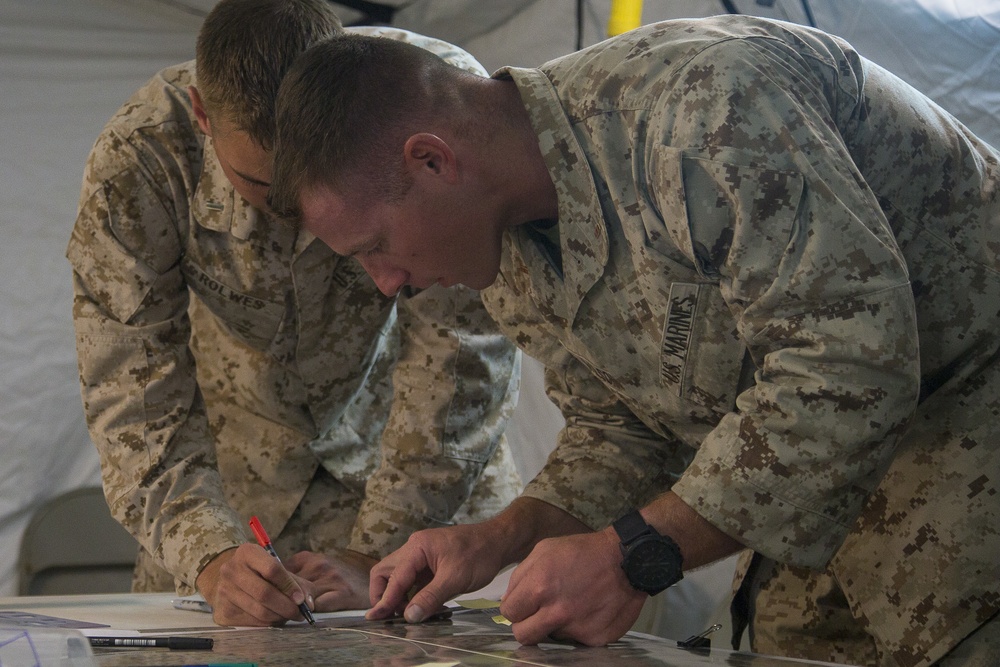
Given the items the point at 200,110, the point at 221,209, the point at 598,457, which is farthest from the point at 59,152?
the point at 598,457

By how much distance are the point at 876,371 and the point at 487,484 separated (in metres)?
1.30

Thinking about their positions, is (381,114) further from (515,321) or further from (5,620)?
(5,620)

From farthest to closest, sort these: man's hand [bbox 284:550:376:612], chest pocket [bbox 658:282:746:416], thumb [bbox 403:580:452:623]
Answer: man's hand [bbox 284:550:376:612], thumb [bbox 403:580:452:623], chest pocket [bbox 658:282:746:416]

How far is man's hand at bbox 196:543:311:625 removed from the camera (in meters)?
1.63

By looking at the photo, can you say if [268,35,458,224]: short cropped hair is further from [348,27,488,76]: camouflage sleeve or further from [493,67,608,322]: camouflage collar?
[348,27,488,76]: camouflage sleeve

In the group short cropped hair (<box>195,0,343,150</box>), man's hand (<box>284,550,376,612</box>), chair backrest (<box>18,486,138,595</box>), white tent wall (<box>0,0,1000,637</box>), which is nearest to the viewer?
short cropped hair (<box>195,0,343,150</box>)

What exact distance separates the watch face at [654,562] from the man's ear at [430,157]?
1.84 ft

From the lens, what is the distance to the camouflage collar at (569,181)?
147cm

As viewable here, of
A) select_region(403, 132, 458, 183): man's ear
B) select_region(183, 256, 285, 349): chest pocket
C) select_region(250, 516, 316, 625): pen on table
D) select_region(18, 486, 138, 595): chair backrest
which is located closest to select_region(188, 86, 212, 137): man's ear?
select_region(183, 256, 285, 349): chest pocket

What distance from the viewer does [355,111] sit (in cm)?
148

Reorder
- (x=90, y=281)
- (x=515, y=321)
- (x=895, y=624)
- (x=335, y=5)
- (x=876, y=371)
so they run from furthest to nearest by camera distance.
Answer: (x=335, y=5)
(x=90, y=281)
(x=515, y=321)
(x=895, y=624)
(x=876, y=371)

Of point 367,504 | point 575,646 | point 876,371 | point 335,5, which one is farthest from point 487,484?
point 335,5

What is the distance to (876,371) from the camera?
1206 millimetres

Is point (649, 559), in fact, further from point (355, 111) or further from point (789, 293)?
point (355, 111)
